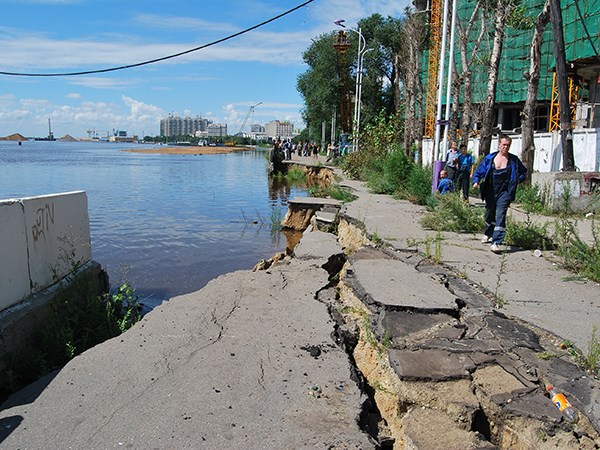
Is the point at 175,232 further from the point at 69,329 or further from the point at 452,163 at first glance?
the point at 69,329

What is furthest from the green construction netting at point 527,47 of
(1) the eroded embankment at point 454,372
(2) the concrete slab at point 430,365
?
(2) the concrete slab at point 430,365

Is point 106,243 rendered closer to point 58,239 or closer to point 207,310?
point 58,239

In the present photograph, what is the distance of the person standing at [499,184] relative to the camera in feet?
24.5

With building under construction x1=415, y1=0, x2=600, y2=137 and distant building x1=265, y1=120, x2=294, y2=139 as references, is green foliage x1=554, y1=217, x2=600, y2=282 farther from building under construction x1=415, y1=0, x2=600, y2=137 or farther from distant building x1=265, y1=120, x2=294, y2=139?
distant building x1=265, y1=120, x2=294, y2=139

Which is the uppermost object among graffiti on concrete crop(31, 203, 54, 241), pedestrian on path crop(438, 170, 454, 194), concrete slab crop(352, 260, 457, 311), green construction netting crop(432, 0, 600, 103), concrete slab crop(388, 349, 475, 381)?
green construction netting crop(432, 0, 600, 103)

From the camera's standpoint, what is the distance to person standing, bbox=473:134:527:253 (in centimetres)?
745

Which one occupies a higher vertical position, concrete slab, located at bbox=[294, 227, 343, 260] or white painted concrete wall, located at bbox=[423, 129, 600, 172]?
white painted concrete wall, located at bbox=[423, 129, 600, 172]

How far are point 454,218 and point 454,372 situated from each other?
5.96m

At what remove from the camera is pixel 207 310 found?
208 inches

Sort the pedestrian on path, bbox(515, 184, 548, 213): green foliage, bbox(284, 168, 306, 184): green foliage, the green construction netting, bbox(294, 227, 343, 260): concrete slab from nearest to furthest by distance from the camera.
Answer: bbox(294, 227, 343, 260): concrete slab
bbox(515, 184, 548, 213): green foliage
the pedestrian on path
the green construction netting
bbox(284, 168, 306, 184): green foliage

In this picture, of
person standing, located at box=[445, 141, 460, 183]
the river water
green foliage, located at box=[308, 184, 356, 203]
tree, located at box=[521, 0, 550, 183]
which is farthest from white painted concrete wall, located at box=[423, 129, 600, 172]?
the river water

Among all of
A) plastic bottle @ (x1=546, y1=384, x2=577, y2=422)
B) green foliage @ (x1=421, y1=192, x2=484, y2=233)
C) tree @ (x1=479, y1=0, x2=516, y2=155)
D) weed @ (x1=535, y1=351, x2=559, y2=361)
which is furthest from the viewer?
tree @ (x1=479, y1=0, x2=516, y2=155)

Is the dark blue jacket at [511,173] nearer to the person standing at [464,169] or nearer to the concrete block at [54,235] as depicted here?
the person standing at [464,169]

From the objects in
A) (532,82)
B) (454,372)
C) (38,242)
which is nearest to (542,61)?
(532,82)
